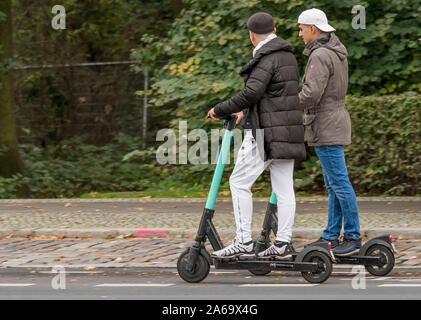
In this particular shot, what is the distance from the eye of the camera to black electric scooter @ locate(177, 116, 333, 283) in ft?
21.7

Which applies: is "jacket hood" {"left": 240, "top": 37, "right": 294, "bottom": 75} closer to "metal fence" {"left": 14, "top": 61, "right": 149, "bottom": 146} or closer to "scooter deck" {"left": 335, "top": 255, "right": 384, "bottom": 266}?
"scooter deck" {"left": 335, "top": 255, "right": 384, "bottom": 266}

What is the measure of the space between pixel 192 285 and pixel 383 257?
1.53m

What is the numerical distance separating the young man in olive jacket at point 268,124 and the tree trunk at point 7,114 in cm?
975

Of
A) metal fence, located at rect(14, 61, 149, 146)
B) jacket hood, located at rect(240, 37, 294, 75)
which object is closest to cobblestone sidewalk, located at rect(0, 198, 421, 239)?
jacket hood, located at rect(240, 37, 294, 75)

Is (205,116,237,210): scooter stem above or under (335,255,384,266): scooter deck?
above

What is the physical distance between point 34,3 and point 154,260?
36.1 feet

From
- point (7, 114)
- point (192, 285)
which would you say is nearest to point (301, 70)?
point (7, 114)

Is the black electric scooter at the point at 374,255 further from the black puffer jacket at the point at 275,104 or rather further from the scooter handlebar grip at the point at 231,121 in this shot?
the scooter handlebar grip at the point at 231,121

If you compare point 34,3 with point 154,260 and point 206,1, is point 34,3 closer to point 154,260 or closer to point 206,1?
point 206,1

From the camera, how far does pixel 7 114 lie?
15969mm

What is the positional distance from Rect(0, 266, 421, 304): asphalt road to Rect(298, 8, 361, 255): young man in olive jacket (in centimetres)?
46

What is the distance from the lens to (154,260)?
8.02 m

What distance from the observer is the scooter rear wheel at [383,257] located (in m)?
6.86
